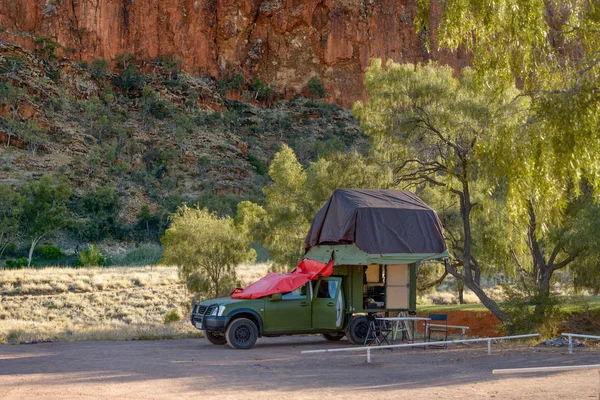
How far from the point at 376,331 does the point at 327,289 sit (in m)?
1.62

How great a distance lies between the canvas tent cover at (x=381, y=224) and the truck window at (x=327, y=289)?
1.18m

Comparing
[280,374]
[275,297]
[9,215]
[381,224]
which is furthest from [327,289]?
[9,215]

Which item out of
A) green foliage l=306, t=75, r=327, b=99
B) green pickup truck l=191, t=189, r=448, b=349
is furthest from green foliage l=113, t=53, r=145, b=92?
green pickup truck l=191, t=189, r=448, b=349

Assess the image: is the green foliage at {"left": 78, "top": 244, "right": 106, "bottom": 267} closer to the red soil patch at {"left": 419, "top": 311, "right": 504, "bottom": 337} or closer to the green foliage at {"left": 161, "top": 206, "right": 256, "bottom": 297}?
the green foliage at {"left": 161, "top": 206, "right": 256, "bottom": 297}

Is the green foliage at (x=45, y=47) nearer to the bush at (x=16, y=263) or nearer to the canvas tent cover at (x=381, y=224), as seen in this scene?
the bush at (x=16, y=263)

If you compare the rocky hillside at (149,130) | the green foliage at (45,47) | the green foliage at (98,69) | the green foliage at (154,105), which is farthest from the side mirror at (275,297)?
the green foliage at (45,47)

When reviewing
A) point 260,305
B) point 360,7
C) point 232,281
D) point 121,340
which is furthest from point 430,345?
point 360,7

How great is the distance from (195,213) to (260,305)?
1416 centimetres

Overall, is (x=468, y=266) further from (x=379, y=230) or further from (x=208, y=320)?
(x=208, y=320)

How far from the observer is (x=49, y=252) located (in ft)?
189

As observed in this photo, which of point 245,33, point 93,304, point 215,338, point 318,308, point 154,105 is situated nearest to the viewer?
point 318,308

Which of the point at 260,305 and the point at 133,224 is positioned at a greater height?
the point at 133,224

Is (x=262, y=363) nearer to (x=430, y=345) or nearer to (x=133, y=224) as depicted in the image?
(x=430, y=345)

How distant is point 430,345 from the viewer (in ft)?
57.8
